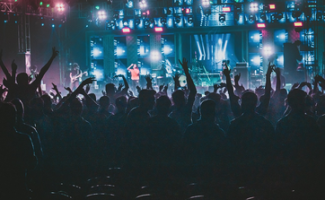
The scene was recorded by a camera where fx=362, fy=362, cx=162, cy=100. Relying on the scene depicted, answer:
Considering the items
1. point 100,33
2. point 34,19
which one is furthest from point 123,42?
point 34,19

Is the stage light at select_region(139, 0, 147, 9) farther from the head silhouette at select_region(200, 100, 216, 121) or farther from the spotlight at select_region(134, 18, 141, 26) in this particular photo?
the head silhouette at select_region(200, 100, 216, 121)

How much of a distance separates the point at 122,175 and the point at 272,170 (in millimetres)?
1336

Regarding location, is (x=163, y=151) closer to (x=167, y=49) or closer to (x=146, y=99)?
(x=146, y=99)

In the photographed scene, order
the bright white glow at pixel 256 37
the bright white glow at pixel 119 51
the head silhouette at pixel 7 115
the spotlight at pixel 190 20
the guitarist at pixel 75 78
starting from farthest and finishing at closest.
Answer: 1. the bright white glow at pixel 119 51
2. the bright white glow at pixel 256 37
3. the spotlight at pixel 190 20
4. the guitarist at pixel 75 78
5. the head silhouette at pixel 7 115

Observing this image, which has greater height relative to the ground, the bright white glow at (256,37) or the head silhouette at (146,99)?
the bright white glow at (256,37)

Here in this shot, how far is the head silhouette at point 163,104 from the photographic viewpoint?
3.55 m

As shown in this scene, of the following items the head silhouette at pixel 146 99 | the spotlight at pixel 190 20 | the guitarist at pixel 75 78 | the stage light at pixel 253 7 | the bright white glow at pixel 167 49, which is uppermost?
the stage light at pixel 253 7

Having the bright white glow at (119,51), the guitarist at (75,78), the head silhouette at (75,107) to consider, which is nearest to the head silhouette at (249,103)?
the head silhouette at (75,107)

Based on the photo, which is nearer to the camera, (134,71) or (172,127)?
(172,127)

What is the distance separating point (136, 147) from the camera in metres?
3.63

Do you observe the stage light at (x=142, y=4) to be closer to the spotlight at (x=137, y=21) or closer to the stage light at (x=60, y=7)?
the spotlight at (x=137, y=21)

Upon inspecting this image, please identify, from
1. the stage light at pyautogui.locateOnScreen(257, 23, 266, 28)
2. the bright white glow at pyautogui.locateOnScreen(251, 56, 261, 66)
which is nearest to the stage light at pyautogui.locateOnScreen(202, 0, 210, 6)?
the stage light at pyautogui.locateOnScreen(257, 23, 266, 28)

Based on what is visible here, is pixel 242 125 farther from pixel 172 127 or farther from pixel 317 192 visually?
pixel 317 192

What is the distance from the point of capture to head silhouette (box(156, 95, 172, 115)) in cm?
355
